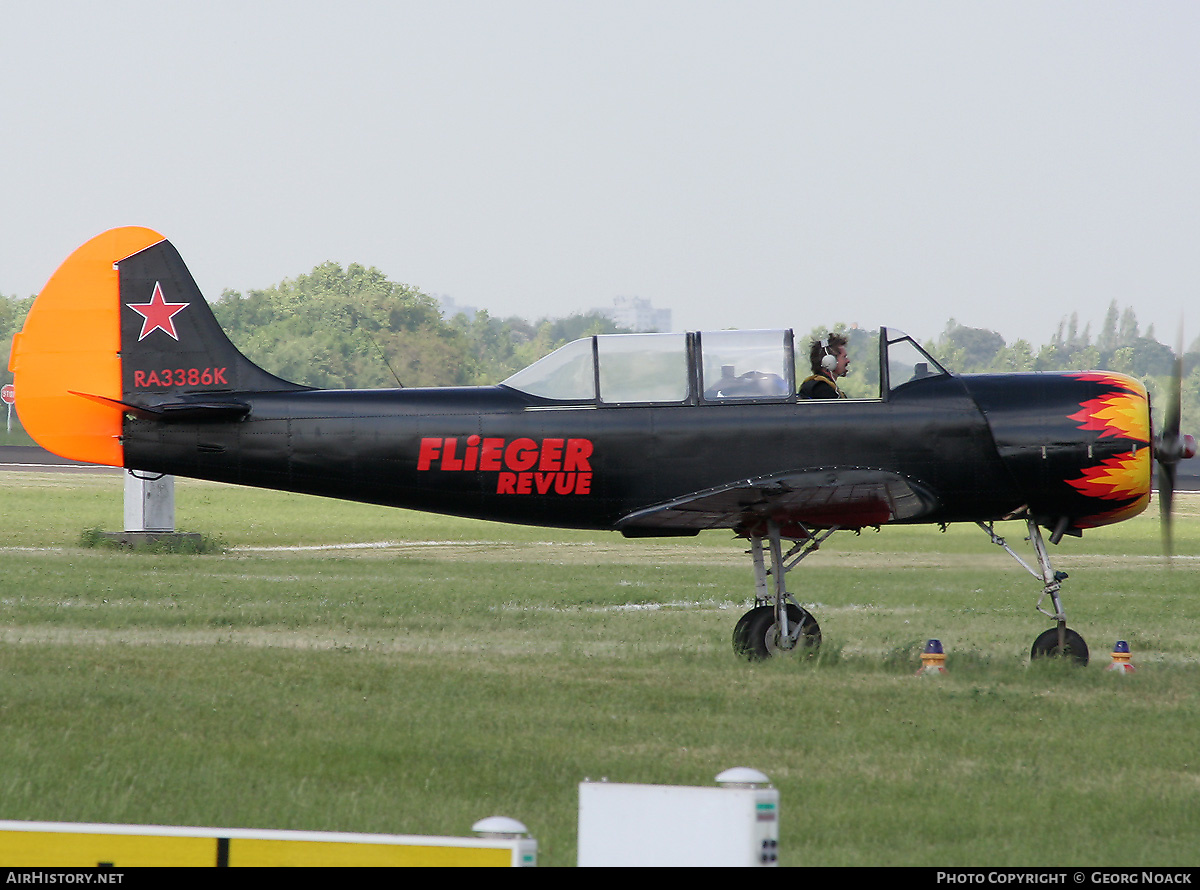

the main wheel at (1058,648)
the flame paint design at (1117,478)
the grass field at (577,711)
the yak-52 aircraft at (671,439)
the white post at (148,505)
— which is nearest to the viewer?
the grass field at (577,711)

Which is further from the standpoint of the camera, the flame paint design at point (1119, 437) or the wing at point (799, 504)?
the flame paint design at point (1119, 437)

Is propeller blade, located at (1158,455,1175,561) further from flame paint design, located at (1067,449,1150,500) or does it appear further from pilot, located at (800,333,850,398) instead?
pilot, located at (800,333,850,398)

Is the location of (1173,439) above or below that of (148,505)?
above

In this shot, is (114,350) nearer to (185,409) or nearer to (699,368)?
(185,409)

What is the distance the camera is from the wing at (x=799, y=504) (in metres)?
11.3

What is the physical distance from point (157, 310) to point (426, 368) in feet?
281

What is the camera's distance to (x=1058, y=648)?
1188 cm

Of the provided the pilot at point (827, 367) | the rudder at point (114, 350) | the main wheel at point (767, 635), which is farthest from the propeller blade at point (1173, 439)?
the rudder at point (114, 350)

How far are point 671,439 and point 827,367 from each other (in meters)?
1.69

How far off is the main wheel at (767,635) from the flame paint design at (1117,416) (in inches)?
122

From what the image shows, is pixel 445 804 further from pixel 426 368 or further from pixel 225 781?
pixel 426 368

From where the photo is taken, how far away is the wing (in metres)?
11.3

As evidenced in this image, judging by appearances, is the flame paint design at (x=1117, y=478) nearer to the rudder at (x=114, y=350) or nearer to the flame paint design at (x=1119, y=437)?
the flame paint design at (x=1119, y=437)

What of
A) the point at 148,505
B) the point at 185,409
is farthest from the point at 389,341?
the point at 185,409
